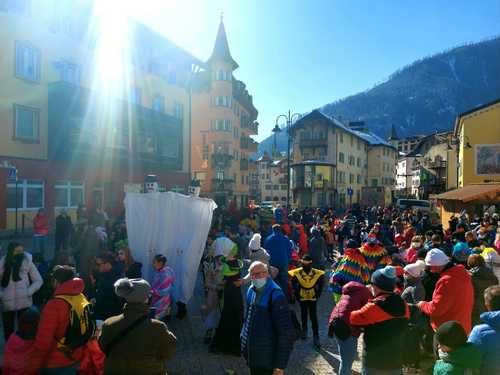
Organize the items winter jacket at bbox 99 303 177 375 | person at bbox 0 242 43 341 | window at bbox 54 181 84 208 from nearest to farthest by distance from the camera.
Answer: winter jacket at bbox 99 303 177 375, person at bbox 0 242 43 341, window at bbox 54 181 84 208

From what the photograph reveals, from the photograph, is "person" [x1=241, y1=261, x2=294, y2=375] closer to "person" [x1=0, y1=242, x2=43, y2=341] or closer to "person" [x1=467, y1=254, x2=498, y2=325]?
"person" [x1=467, y1=254, x2=498, y2=325]

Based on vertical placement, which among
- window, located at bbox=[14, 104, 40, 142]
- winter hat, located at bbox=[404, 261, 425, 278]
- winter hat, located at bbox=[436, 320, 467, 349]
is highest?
window, located at bbox=[14, 104, 40, 142]

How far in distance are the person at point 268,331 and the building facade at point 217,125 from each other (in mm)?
39723

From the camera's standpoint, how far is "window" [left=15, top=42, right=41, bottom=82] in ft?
69.6

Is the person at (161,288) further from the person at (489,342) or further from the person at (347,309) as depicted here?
the person at (489,342)

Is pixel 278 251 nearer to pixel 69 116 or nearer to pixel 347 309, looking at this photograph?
pixel 347 309

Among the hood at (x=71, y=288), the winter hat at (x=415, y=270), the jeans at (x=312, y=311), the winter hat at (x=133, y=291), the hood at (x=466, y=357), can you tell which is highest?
the winter hat at (x=133, y=291)

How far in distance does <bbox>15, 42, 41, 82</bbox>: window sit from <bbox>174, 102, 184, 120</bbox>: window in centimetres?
1357

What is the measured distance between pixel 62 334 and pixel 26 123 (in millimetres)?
20843

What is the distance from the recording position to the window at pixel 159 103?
3215 centimetres

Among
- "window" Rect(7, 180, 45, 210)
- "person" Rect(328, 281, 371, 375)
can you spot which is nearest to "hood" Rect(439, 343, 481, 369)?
"person" Rect(328, 281, 371, 375)

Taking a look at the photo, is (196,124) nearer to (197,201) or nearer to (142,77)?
(142,77)

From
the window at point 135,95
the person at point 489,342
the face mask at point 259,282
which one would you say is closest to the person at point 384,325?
the person at point 489,342

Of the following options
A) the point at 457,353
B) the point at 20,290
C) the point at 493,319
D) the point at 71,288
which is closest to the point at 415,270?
the point at 493,319
